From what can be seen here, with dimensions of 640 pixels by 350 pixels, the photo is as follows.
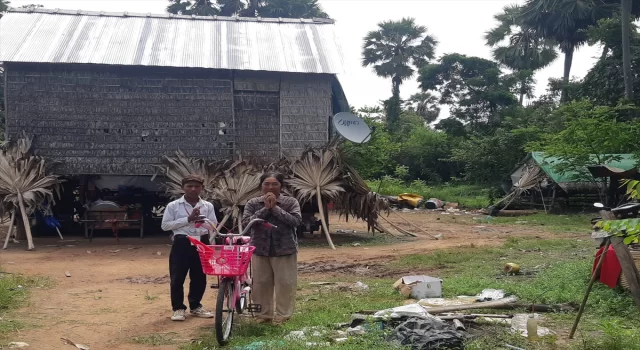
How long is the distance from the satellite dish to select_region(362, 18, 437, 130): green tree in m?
23.0

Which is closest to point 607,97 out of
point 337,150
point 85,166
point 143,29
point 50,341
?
point 337,150

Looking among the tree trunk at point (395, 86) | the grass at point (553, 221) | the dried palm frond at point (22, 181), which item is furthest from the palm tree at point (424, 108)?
the dried palm frond at point (22, 181)

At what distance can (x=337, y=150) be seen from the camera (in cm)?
1340

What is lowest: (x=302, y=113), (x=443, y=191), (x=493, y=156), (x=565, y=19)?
(x=443, y=191)

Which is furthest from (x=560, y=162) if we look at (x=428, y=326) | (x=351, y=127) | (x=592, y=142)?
(x=428, y=326)

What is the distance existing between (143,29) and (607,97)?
18.7 m

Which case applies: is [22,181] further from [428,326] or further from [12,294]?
[428,326]

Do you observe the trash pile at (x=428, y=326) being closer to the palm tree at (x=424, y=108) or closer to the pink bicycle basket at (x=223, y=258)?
the pink bicycle basket at (x=223, y=258)

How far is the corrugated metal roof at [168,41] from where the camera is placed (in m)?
14.3

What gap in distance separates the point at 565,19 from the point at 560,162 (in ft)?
41.2

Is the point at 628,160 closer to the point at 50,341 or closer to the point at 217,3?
the point at 50,341

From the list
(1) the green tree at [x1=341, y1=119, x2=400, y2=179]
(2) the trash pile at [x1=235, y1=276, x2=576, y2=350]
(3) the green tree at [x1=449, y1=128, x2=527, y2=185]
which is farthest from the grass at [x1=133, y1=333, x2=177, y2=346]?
(3) the green tree at [x1=449, y1=128, x2=527, y2=185]

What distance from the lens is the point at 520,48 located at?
32.0 m

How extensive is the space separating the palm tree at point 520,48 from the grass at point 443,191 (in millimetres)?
7147
